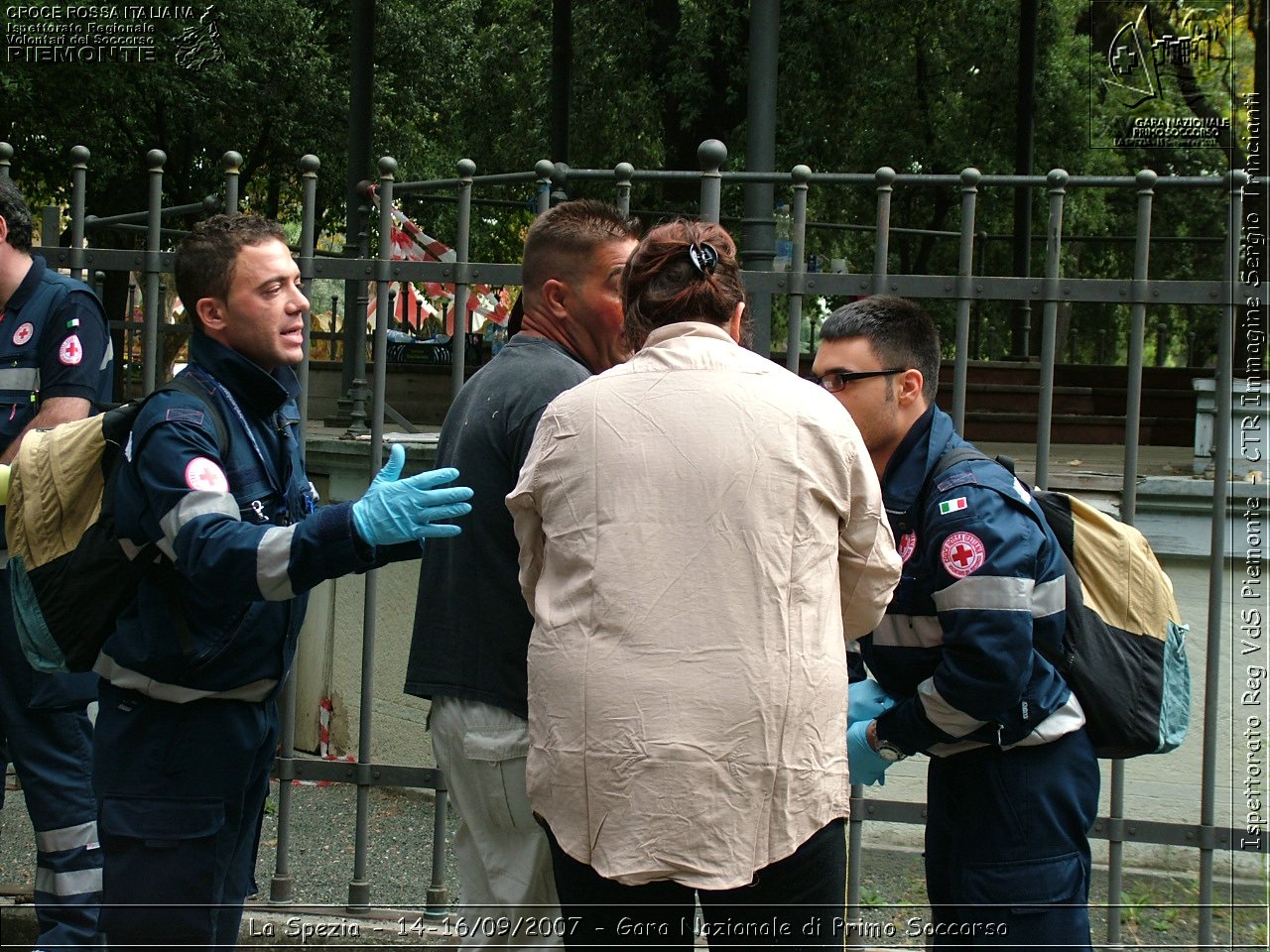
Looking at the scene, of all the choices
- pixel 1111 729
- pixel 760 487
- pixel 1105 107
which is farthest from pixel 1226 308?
pixel 1105 107

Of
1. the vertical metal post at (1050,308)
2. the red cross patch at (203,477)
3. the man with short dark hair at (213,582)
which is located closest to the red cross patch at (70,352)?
the man with short dark hair at (213,582)

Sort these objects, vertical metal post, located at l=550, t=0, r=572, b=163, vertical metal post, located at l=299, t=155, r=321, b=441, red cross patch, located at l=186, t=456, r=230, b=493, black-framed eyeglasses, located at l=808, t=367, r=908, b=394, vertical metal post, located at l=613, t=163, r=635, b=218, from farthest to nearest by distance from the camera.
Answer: vertical metal post, located at l=550, t=0, r=572, b=163 < vertical metal post, located at l=299, t=155, r=321, b=441 < vertical metal post, located at l=613, t=163, r=635, b=218 < black-framed eyeglasses, located at l=808, t=367, r=908, b=394 < red cross patch, located at l=186, t=456, r=230, b=493

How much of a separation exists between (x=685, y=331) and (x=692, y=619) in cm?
52

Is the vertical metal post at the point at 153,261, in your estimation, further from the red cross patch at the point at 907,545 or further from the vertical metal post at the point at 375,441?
the red cross patch at the point at 907,545

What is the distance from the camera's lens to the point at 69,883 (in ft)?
12.5

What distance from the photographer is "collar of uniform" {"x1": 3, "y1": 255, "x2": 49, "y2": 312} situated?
394 cm

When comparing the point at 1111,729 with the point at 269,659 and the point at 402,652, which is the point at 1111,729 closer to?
the point at 269,659

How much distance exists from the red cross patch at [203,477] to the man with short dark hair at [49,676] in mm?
1348

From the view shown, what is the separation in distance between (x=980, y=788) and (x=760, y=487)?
3.37 feet

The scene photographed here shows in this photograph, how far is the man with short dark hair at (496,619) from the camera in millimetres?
2748

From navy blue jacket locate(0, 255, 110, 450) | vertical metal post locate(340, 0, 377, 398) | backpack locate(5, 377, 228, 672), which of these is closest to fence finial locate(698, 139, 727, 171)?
backpack locate(5, 377, 228, 672)

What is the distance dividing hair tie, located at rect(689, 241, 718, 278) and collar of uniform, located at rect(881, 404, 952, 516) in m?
0.74

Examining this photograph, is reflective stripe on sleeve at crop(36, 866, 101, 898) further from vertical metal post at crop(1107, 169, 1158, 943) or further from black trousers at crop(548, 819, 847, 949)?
vertical metal post at crop(1107, 169, 1158, 943)

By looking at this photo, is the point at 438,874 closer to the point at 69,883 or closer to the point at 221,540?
the point at 69,883
